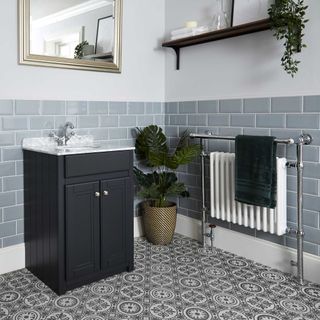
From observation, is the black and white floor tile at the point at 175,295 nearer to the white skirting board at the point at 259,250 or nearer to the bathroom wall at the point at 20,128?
the white skirting board at the point at 259,250

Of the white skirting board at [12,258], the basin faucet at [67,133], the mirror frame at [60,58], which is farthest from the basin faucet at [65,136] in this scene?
the white skirting board at [12,258]

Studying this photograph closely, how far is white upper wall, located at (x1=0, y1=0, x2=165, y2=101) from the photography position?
2.44m

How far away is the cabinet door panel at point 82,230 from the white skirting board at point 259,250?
1.02 meters

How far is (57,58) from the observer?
2635mm

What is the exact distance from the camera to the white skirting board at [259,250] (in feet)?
7.81

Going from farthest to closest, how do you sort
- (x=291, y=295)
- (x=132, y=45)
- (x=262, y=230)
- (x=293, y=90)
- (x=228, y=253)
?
(x=132, y=45), (x=228, y=253), (x=262, y=230), (x=293, y=90), (x=291, y=295)

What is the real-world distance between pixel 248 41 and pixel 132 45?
0.95 metres

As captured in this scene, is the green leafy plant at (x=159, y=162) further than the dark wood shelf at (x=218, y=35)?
Yes

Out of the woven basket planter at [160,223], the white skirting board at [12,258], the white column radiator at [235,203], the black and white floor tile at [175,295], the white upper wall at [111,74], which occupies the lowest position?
the black and white floor tile at [175,295]

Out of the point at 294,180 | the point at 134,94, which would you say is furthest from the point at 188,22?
the point at 294,180

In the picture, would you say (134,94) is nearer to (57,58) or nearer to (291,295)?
(57,58)

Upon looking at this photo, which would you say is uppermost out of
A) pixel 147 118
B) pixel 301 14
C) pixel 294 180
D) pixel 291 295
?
pixel 301 14

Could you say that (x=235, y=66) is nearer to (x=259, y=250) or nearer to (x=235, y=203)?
(x=235, y=203)

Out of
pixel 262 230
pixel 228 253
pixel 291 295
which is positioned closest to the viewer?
pixel 291 295
